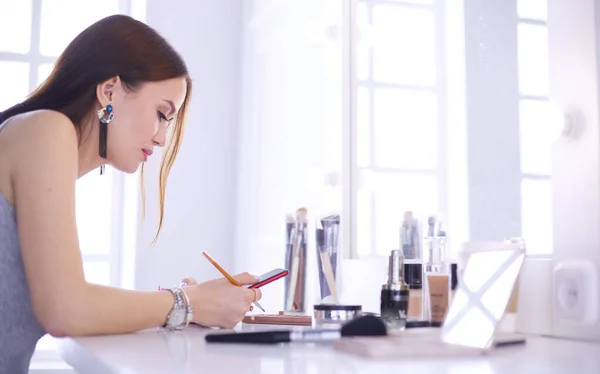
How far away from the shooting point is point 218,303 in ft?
3.64

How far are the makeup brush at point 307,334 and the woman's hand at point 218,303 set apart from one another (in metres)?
0.23

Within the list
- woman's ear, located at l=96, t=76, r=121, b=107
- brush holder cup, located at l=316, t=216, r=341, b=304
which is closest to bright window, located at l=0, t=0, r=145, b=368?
brush holder cup, located at l=316, t=216, r=341, b=304

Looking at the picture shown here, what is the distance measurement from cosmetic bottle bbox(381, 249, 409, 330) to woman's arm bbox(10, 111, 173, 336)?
346 mm

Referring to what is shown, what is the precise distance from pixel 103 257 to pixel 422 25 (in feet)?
6.39

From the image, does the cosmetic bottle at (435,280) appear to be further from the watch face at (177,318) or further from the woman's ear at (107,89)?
the woman's ear at (107,89)

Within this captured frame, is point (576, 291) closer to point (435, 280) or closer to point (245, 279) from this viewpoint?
point (435, 280)

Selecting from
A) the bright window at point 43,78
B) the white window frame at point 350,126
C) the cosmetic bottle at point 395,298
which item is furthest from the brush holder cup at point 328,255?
the bright window at point 43,78

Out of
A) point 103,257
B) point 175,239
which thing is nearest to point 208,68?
point 175,239

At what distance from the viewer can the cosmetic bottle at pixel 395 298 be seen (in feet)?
3.51

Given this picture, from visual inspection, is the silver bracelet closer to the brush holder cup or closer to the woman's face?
the woman's face

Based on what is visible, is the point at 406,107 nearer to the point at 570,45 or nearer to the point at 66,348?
the point at 570,45

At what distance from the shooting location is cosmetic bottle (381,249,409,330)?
1071 millimetres

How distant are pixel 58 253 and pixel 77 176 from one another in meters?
0.20

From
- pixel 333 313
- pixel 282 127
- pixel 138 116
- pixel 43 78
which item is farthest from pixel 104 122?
pixel 43 78
